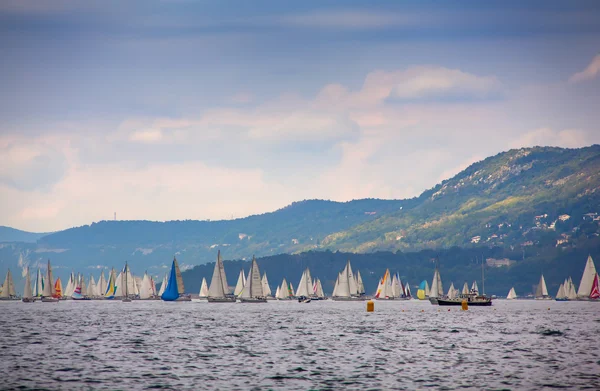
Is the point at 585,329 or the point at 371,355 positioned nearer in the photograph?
the point at 371,355

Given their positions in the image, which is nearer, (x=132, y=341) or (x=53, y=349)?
(x=53, y=349)

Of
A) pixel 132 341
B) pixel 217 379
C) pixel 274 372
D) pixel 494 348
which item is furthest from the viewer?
pixel 132 341

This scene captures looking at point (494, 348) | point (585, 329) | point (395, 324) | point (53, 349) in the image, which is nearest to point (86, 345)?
point (53, 349)

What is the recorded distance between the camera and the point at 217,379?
7888 cm

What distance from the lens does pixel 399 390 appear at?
238 ft

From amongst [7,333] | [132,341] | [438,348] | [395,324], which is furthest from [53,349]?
[395,324]

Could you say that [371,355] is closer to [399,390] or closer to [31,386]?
[399,390]

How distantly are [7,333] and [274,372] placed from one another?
212ft

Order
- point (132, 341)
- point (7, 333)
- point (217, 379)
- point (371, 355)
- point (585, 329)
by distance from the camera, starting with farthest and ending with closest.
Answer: point (585, 329), point (7, 333), point (132, 341), point (371, 355), point (217, 379)

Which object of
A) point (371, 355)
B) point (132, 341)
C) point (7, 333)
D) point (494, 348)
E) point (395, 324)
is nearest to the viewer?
A: point (371, 355)

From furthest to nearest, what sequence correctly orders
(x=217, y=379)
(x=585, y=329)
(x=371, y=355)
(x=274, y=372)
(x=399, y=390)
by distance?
(x=585, y=329), (x=371, y=355), (x=274, y=372), (x=217, y=379), (x=399, y=390)

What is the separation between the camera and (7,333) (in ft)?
442

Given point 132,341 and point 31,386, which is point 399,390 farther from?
point 132,341

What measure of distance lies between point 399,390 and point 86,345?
170 feet
